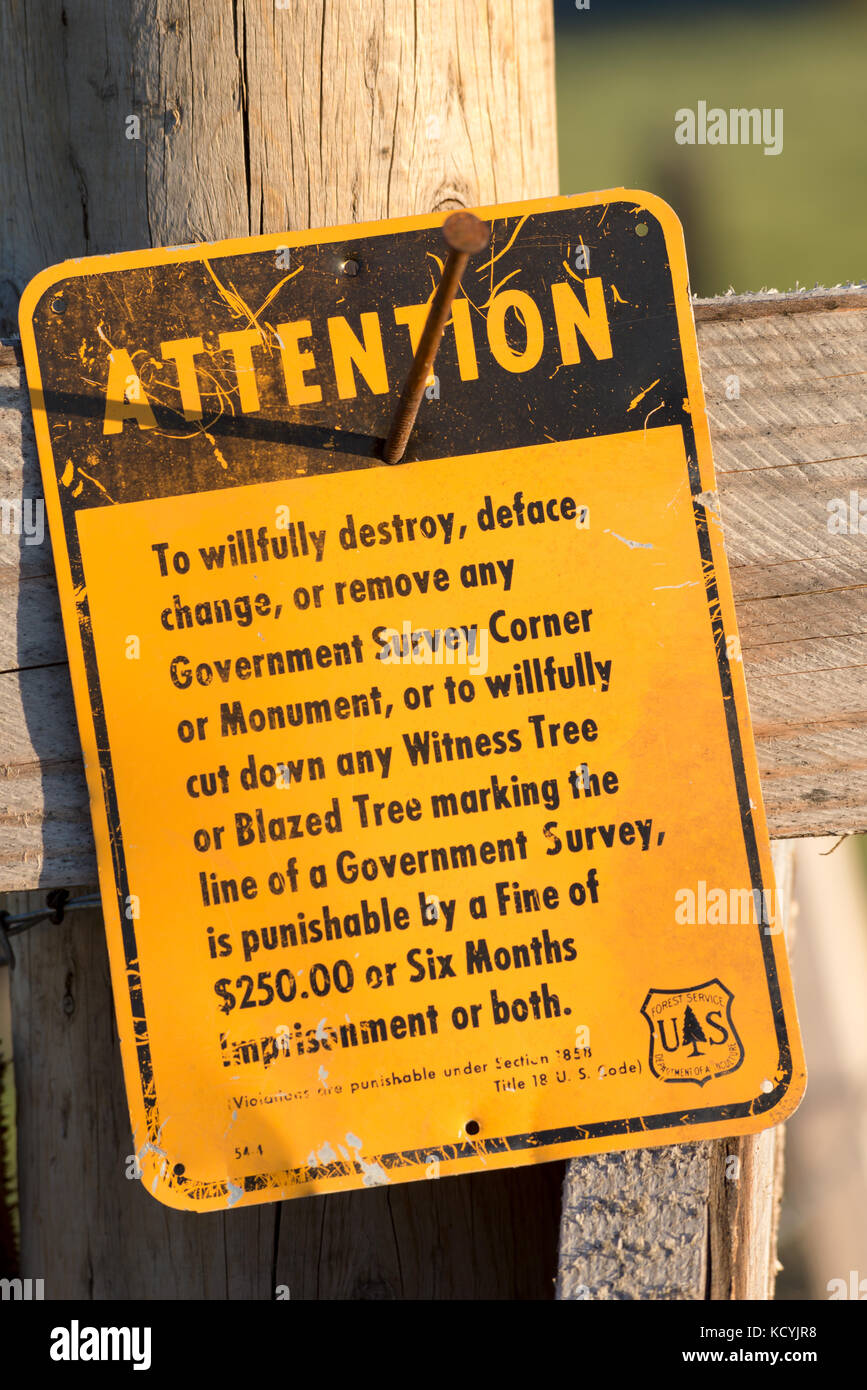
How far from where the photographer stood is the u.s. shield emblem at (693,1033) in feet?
3.49

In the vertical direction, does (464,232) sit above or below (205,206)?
below

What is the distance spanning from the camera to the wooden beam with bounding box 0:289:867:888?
1.07 meters

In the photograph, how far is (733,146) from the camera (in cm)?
343

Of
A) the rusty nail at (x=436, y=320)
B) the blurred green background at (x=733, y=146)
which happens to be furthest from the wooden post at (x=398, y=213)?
the blurred green background at (x=733, y=146)

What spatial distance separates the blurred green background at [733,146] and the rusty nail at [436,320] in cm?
270

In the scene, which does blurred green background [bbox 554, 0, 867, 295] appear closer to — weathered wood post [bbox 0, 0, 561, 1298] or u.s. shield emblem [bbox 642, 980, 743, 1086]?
weathered wood post [bbox 0, 0, 561, 1298]

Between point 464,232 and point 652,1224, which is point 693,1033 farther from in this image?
point 464,232

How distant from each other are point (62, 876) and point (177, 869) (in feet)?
0.46

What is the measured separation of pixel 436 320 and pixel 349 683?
14.8 inches

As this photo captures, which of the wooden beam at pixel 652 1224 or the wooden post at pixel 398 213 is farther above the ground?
the wooden post at pixel 398 213

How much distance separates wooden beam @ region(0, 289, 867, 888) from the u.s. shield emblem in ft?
0.69

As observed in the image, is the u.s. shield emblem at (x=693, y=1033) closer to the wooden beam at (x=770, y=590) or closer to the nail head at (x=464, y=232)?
the wooden beam at (x=770, y=590)

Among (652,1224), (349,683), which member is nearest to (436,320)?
(349,683)

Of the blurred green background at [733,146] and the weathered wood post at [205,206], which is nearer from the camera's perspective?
the weathered wood post at [205,206]
